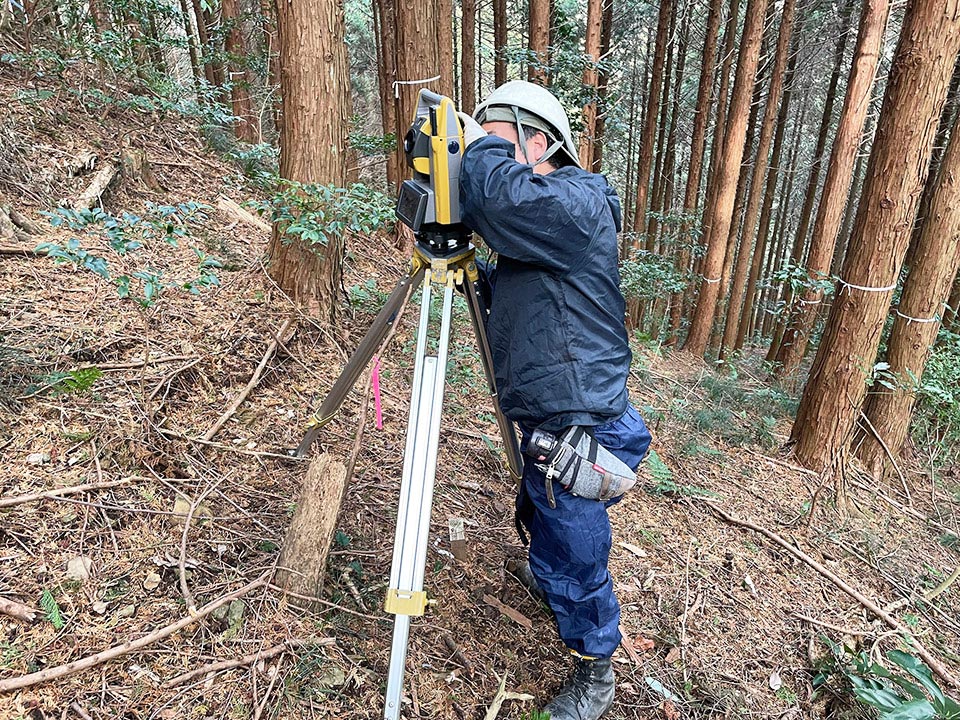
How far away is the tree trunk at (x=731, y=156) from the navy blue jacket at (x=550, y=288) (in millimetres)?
8009

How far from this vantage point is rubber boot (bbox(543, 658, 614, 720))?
215cm

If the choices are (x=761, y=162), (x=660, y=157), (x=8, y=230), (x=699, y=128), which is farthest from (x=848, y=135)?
(x=8, y=230)

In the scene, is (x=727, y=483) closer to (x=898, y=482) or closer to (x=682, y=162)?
(x=898, y=482)

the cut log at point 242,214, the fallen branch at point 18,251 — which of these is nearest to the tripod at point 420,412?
the fallen branch at point 18,251

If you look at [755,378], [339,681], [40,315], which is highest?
[40,315]

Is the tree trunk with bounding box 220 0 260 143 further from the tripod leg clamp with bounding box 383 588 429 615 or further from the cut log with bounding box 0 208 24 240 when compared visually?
the tripod leg clamp with bounding box 383 588 429 615

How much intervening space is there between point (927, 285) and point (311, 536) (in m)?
5.21

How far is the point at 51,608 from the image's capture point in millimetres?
1751

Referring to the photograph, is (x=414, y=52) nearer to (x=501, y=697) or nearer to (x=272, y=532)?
(x=272, y=532)

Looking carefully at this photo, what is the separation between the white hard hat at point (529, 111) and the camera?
6.49ft

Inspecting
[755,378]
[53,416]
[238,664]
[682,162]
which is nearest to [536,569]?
[238,664]

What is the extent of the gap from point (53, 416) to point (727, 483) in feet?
13.9

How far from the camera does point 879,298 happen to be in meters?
4.45

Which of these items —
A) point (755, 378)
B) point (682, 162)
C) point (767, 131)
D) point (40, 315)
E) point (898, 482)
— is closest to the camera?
point (40, 315)
